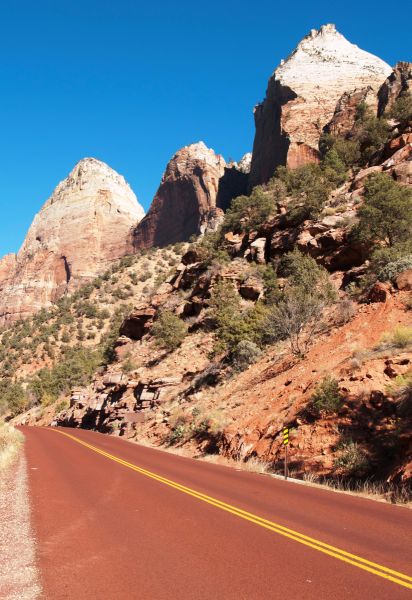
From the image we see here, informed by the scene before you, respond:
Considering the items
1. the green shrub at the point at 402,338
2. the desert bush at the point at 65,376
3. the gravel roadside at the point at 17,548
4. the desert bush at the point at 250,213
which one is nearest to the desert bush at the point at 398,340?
the green shrub at the point at 402,338

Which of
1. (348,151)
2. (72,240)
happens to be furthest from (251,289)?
(72,240)

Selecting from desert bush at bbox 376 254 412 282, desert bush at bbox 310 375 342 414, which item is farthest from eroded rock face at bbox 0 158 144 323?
desert bush at bbox 310 375 342 414

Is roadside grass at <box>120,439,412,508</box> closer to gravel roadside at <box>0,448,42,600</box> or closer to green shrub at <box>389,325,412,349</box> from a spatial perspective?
green shrub at <box>389,325,412,349</box>

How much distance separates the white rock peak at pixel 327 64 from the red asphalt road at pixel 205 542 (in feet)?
223

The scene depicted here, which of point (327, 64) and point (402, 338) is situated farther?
point (327, 64)

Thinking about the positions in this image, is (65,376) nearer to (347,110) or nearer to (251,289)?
(251,289)

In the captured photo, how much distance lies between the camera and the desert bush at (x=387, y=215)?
26.2 meters

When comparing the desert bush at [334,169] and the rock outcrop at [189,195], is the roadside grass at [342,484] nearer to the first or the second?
the desert bush at [334,169]

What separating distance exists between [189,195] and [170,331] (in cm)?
6167

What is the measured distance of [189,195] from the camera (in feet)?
299

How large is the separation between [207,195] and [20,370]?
47428 millimetres

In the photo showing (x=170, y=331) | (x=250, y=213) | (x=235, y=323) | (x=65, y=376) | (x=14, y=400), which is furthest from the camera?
(x=14, y=400)

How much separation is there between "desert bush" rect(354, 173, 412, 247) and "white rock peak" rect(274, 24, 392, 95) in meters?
45.3

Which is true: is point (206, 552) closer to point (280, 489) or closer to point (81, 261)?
point (280, 489)
